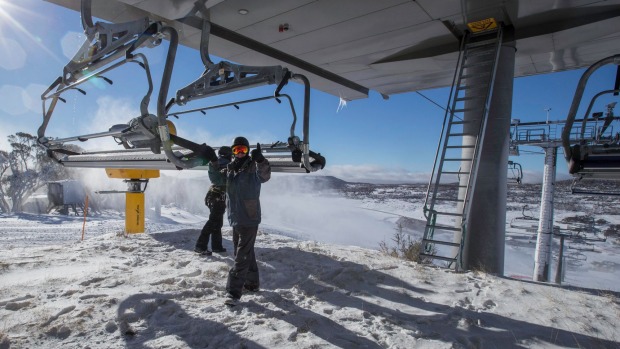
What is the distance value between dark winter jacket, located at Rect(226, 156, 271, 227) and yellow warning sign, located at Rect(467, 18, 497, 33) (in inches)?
182

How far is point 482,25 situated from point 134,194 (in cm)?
779

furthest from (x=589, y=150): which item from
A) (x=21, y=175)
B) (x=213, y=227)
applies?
(x=21, y=175)

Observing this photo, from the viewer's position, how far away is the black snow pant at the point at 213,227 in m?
5.65

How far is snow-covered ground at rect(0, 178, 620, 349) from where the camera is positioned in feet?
8.92

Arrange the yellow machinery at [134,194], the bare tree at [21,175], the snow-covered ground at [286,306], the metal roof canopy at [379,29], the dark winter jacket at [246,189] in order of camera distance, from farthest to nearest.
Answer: the bare tree at [21,175] → the yellow machinery at [134,194] → the metal roof canopy at [379,29] → the dark winter jacket at [246,189] → the snow-covered ground at [286,306]

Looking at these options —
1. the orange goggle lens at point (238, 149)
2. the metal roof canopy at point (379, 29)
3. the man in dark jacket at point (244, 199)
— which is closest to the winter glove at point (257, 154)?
the man in dark jacket at point (244, 199)

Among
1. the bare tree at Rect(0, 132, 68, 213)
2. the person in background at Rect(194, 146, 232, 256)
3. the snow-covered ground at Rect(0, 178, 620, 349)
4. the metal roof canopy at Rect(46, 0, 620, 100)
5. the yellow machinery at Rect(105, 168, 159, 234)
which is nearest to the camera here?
the snow-covered ground at Rect(0, 178, 620, 349)

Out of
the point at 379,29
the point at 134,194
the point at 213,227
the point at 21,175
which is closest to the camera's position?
the point at 213,227

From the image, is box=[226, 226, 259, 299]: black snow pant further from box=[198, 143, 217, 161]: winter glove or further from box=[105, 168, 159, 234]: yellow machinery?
box=[105, 168, 159, 234]: yellow machinery

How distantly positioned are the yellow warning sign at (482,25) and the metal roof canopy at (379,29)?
0.42 ft

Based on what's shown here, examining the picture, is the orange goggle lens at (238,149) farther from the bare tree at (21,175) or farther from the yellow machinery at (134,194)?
the bare tree at (21,175)

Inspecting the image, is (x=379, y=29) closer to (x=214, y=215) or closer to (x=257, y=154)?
(x=257, y=154)

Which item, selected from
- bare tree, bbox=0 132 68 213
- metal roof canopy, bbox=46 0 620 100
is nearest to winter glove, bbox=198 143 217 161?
metal roof canopy, bbox=46 0 620 100

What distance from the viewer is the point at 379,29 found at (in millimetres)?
5852
